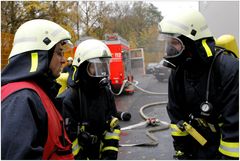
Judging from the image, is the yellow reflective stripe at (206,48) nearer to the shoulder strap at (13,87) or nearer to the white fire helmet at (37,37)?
the white fire helmet at (37,37)

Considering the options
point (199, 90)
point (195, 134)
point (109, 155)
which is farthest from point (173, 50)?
point (109, 155)

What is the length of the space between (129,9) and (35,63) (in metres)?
18.0

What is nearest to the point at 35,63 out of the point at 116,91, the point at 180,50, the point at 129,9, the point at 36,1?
the point at 180,50

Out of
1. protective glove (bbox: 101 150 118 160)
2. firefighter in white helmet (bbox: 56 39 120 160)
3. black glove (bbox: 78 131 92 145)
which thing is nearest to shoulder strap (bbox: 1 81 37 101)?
firefighter in white helmet (bbox: 56 39 120 160)

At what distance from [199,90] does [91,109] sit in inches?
46.8

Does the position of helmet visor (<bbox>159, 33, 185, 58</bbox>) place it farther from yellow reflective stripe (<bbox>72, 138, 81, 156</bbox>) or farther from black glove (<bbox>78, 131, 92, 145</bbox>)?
yellow reflective stripe (<bbox>72, 138, 81, 156</bbox>)

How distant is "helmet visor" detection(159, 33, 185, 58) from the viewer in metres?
2.60

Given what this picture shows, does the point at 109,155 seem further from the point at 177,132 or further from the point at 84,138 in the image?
the point at 177,132

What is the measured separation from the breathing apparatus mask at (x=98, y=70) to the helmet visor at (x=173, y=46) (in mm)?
856

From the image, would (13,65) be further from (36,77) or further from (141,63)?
(141,63)

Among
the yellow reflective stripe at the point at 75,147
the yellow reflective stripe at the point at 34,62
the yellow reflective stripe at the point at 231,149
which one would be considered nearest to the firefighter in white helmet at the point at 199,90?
the yellow reflective stripe at the point at 231,149

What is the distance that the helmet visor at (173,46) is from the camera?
2596mm

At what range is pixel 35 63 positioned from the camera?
1835 millimetres

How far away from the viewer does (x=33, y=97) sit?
66.6 inches
